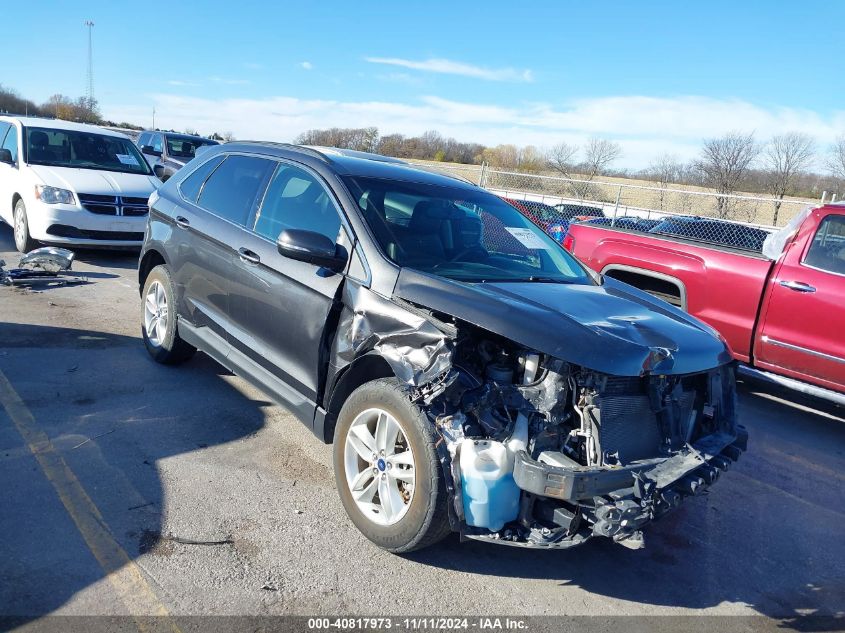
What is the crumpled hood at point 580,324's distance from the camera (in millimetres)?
3016

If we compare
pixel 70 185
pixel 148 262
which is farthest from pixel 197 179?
pixel 70 185

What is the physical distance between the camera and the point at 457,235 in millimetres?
4340

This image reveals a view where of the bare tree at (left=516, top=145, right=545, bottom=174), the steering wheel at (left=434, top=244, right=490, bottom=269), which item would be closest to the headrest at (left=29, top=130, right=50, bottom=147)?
the steering wheel at (left=434, top=244, right=490, bottom=269)

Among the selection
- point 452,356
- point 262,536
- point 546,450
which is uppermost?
point 452,356

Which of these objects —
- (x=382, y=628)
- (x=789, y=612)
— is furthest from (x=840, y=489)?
(x=382, y=628)

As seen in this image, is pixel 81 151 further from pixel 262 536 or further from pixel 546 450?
pixel 546 450

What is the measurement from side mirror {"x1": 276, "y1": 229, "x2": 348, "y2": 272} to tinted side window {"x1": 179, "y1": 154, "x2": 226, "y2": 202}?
6.30 ft

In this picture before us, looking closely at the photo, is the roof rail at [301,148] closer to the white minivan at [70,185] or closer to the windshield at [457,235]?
the windshield at [457,235]

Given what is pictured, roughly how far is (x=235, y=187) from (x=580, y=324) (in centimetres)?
290

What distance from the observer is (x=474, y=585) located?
3.26 metres

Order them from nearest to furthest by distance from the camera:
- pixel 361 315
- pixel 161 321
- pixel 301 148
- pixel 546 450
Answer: pixel 546 450, pixel 361 315, pixel 301 148, pixel 161 321

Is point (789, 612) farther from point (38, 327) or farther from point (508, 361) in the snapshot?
point (38, 327)

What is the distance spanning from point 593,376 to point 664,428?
2.10ft

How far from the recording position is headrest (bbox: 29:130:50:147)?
33.5 feet
